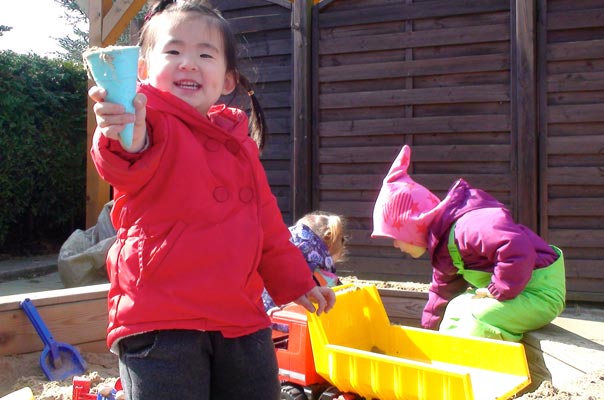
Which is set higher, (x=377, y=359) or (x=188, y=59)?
(x=188, y=59)

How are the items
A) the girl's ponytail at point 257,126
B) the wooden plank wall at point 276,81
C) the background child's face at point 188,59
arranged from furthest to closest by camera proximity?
the wooden plank wall at point 276,81
the girl's ponytail at point 257,126
the background child's face at point 188,59

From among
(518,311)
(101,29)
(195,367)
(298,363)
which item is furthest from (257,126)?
(101,29)

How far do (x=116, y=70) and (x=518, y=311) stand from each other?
7.52 ft

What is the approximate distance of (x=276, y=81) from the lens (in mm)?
5996

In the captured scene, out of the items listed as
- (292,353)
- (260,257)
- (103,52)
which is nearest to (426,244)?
(292,353)

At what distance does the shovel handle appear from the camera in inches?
110

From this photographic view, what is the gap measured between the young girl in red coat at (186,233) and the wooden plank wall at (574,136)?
3.76 meters

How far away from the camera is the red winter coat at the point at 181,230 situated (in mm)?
1408

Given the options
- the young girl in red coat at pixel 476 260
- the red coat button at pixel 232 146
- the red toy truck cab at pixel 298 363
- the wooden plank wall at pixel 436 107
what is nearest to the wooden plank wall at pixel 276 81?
the wooden plank wall at pixel 436 107

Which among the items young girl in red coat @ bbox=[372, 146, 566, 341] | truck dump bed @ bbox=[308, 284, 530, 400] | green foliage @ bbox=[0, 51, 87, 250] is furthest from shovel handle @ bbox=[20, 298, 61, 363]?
green foliage @ bbox=[0, 51, 87, 250]

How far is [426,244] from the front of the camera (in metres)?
3.40

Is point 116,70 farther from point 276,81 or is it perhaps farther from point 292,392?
point 276,81

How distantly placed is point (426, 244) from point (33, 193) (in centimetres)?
470

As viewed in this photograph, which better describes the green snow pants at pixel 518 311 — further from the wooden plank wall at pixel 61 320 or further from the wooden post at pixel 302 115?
the wooden post at pixel 302 115
